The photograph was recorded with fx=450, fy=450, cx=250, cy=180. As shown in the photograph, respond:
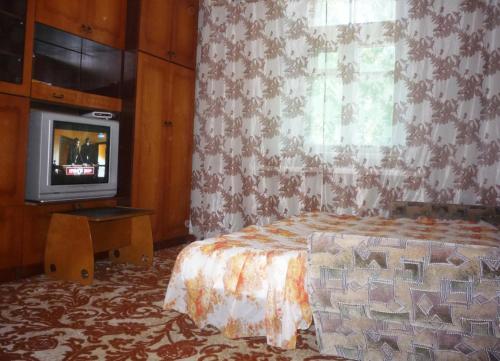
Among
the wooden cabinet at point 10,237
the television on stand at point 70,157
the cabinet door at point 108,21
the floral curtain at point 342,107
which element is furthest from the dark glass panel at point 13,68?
Result: the floral curtain at point 342,107

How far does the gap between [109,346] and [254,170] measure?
9.80 feet

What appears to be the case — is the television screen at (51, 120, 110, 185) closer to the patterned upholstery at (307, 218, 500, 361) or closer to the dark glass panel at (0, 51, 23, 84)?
the dark glass panel at (0, 51, 23, 84)

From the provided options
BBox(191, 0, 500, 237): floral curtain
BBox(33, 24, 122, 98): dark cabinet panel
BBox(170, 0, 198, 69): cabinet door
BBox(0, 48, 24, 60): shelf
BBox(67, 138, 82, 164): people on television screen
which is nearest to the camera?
BBox(0, 48, 24, 60): shelf

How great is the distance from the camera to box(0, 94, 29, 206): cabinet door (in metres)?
3.20

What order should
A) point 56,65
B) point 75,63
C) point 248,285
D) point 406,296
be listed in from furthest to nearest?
point 75,63
point 56,65
point 248,285
point 406,296

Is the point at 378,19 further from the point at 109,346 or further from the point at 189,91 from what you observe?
the point at 109,346

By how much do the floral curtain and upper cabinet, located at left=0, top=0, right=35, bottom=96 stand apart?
7.12 feet

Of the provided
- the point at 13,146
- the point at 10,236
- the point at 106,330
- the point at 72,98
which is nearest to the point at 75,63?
the point at 72,98

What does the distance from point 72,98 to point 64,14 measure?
66 cm

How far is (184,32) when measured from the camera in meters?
4.93

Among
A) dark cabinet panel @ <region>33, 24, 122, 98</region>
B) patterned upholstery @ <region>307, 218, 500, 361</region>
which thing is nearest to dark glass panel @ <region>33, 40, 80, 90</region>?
dark cabinet panel @ <region>33, 24, 122, 98</region>

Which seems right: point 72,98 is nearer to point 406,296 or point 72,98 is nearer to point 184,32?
point 184,32

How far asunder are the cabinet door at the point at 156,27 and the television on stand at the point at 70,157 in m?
0.93

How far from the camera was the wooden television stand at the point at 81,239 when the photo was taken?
328 centimetres
